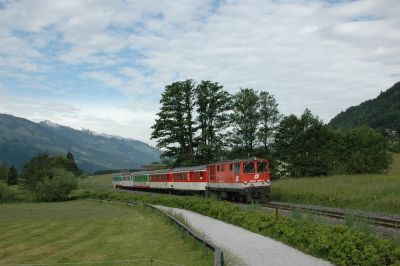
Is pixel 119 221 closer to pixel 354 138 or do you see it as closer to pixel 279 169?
pixel 279 169

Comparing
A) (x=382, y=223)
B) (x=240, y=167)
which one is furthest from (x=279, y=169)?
(x=382, y=223)

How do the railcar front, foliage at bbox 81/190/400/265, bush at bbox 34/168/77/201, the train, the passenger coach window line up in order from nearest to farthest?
foliage at bbox 81/190/400/265, the railcar front, the train, the passenger coach window, bush at bbox 34/168/77/201

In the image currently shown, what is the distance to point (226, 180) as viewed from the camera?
1419 inches

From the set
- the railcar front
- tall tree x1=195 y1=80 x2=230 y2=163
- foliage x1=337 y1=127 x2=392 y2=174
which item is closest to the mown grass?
tall tree x1=195 y1=80 x2=230 y2=163

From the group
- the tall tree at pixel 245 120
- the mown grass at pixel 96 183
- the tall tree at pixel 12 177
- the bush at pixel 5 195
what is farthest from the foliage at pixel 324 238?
the tall tree at pixel 12 177

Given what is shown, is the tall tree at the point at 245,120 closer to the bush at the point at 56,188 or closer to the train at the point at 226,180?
the train at the point at 226,180

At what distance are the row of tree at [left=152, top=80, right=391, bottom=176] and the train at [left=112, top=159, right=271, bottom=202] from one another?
38.0ft

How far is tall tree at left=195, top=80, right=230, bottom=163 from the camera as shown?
222 ft

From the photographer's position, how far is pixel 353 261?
463 inches

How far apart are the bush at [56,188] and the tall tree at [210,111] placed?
2206 centimetres

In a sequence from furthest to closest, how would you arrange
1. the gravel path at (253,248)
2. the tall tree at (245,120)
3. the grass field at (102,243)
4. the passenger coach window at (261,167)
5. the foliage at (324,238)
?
the tall tree at (245,120) < the passenger coach window at (261,167) < the grass field at (102,243) < the gravel path at (253,248) < the foliage at (324,238)

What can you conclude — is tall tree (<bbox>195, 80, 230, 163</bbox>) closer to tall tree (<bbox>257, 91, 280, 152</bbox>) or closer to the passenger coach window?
tall tree (<bbox>257, 91, 280, 152</bbox>)

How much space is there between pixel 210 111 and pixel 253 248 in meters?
53.7

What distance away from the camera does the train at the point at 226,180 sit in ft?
108
